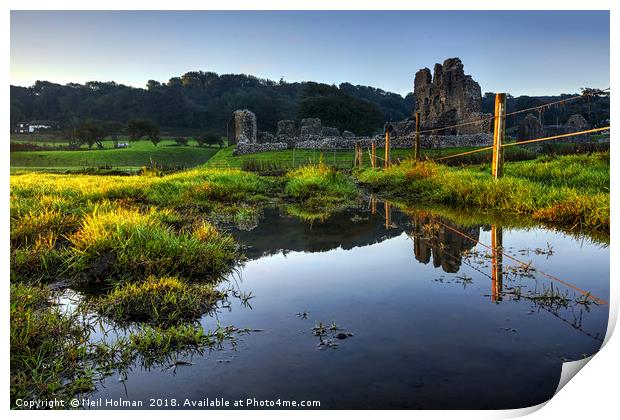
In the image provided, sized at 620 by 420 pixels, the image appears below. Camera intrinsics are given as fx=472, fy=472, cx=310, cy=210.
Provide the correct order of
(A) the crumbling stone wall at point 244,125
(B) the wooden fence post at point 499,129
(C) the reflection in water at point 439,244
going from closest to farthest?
(C) the reflection in water at point 439,244 → (B) the wooden fence post at point 499,129 → (A) the crumbling stone wall at point 244,125

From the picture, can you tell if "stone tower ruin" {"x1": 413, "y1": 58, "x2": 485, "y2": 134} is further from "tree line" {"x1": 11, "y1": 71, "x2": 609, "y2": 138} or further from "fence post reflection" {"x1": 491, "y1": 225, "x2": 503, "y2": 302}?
"fence post reflection" {"x1": 491, "y1": 225, "x2": 503, "y2": 302}

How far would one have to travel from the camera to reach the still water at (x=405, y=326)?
8.09 ft

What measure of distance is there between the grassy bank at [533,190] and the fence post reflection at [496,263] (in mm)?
1102

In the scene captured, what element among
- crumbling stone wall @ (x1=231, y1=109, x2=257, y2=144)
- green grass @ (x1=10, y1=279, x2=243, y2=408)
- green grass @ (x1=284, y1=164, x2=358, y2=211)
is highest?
crumbling stone wall @ (x1=231, y1=109, x2=257, y2=144)

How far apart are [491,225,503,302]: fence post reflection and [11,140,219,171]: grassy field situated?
10.5 metres

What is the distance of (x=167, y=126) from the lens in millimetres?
39031

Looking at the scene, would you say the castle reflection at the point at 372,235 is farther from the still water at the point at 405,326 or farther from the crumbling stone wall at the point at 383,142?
the crumbling stone wall at the point at 383,142

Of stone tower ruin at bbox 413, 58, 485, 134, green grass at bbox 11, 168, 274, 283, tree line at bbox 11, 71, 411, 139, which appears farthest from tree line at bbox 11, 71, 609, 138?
stone tower ruin at bbox 413, 58, 485, 134

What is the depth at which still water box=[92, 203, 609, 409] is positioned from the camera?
8.09ft

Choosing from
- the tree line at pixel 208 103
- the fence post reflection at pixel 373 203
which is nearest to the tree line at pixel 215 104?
the tree line at pixel 208 103

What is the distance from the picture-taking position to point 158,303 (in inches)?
145

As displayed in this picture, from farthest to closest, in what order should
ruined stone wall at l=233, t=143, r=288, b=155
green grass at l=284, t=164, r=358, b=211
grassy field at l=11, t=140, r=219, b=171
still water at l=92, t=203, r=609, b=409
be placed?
ruined stone wall at l=233, t=143, r=288, b=155, grassy field at l=11, t=140, r=219, b=171, green grass at l=284, t=164, r=358, b=211, still water at l=92, t=203, r=609, b=409

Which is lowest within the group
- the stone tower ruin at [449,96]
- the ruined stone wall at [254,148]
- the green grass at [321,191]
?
the green grass at [321,191]

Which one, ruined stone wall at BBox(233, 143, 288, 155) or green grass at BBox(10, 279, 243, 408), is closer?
green grass at BBox(10, 279, 243, 408)
